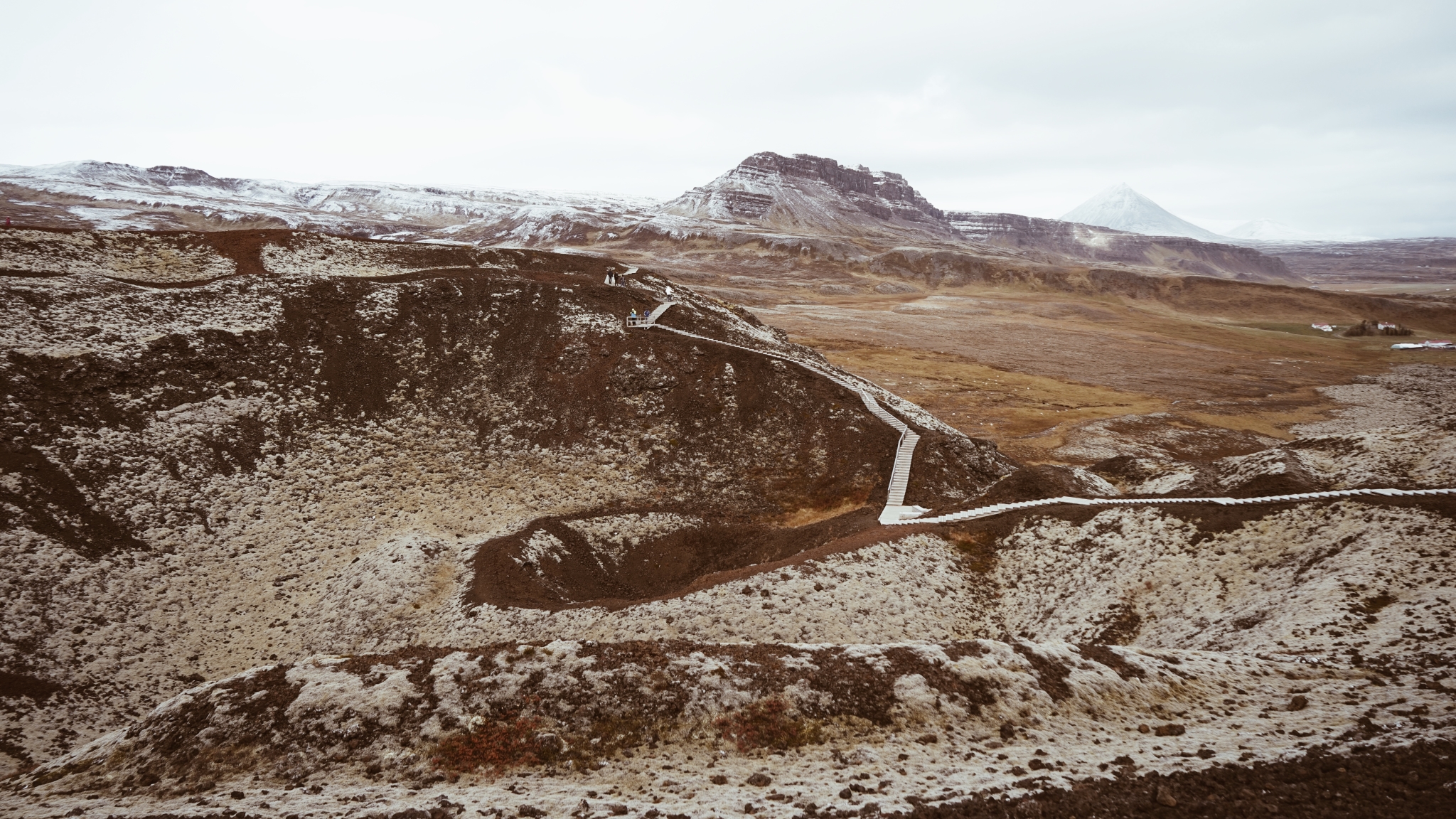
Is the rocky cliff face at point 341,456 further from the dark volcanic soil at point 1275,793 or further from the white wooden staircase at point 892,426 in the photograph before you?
the dark volcanic soil at point 1275,793

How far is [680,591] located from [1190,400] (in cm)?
6650

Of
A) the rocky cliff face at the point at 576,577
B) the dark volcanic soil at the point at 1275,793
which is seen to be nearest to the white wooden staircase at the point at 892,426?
the rocky cliff face at the point at 576,577

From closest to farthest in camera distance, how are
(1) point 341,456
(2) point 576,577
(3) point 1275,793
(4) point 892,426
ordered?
(3) point 1275,793, (2) point 576,577, (1) point 341,456, (4) point 892,426

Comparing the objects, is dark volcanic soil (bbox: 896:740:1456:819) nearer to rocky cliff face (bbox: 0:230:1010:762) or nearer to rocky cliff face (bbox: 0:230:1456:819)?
rocky cliff face (bbox: 0:230:1456:819)

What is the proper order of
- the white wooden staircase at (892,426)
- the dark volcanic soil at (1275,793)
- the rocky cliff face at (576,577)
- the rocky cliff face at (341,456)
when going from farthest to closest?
the white wooden staircase at (892,426) → the rocky cliff face at (341,456) → the rocky cliff face at (576,577) → the dark volcanic soil at (1275,793)

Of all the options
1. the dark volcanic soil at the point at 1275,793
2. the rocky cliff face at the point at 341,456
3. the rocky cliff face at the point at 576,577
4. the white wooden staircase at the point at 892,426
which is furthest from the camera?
the white wooden staircase at the point at 892,426

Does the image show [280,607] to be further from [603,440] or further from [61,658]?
[603,440]

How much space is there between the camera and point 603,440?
3441 cm

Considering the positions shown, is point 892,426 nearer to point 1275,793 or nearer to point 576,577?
point 576,577

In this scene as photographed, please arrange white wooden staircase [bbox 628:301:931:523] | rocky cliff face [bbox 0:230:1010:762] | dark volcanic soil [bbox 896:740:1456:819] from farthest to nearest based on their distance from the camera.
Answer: white wooden staircase [bbox 628:301:931:523] → rocky cliff face [bbox 0:230:1010:762] → dark volcanic soil [bbox 896:740:1456:819]

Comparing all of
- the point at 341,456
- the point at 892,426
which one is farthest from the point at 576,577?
the point at 892,426

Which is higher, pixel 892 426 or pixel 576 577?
pixel 892 426

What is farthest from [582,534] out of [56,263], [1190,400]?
[1190,400]

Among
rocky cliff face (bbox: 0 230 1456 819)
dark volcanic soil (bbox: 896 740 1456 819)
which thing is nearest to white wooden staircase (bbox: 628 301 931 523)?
Answer: rocky cliff face (bbox: 0 230 1456 819)
